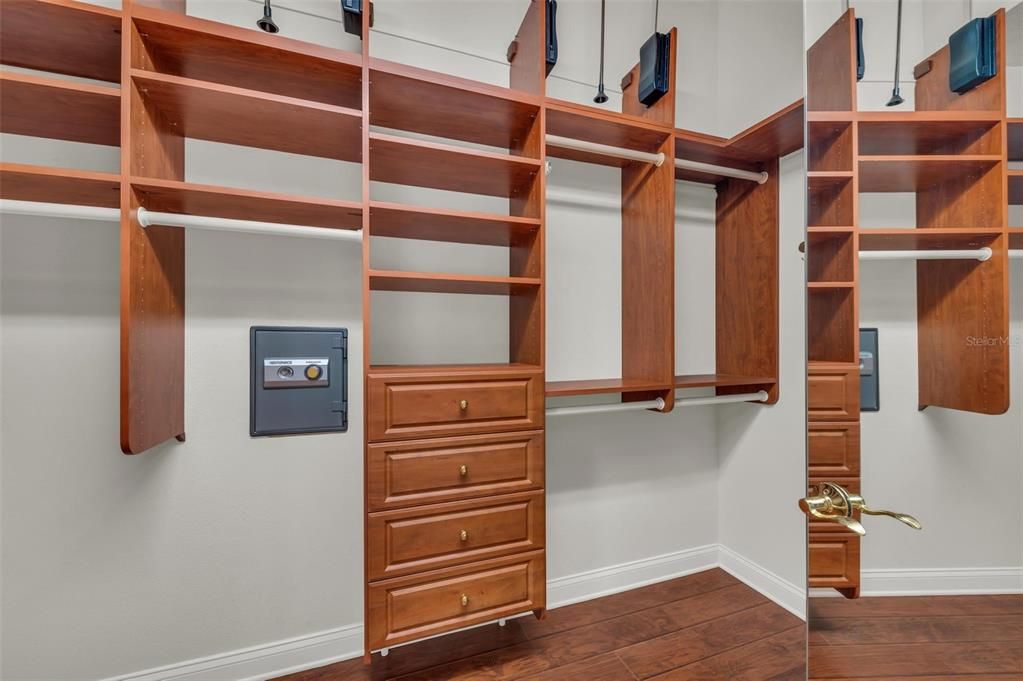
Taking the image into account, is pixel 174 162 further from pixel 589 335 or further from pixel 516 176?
pixel 589 335

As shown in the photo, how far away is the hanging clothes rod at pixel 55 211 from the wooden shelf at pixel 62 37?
457mm

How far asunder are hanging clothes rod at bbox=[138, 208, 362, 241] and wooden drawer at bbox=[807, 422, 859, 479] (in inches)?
50.4

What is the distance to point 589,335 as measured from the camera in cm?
201

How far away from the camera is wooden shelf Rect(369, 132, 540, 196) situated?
1346mm

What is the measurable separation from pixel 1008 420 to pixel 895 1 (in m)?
0.73

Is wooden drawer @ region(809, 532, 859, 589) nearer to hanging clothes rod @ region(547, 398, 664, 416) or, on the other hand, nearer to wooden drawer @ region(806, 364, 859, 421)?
wooden drawer @ region(806, 364, 859, 421)

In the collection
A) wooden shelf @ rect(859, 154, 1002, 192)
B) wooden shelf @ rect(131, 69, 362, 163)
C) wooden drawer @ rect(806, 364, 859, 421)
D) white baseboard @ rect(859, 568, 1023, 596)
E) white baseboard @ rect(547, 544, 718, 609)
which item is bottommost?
white baseboard @ rect(547, 544, 718, 609)

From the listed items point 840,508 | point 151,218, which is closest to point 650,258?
point 840,508

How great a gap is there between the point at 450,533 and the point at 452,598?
206 mm

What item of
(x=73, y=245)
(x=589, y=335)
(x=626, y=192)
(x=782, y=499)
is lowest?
(x=782, y=499)

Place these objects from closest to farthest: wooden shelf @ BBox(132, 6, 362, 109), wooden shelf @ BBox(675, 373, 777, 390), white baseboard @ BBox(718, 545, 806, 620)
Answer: wooden shelf @ BBox(132, 6, 362, 109) < wooden shelf @ BBox(675, 373, 777, 390) < white baseboard @ BBox(718, 545, 806, 620)

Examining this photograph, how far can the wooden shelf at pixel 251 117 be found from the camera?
1.14 metres

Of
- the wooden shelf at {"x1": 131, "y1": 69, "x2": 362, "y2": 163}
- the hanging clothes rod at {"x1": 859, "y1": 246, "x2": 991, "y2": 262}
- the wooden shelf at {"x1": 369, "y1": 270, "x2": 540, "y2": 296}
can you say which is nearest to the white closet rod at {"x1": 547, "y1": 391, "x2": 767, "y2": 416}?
the wooden shelf at {"x1": 369, "y1": 270, "x2": 540, "y2": 296}

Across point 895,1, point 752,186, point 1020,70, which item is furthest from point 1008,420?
point 752,186
